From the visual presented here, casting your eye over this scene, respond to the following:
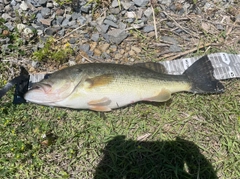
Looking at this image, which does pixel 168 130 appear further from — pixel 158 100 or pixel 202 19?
pixel 202 19

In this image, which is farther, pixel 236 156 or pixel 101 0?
pixel 101 0

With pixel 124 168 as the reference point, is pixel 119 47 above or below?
above

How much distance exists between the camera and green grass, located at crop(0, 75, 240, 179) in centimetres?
380

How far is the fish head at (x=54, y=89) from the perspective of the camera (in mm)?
3785

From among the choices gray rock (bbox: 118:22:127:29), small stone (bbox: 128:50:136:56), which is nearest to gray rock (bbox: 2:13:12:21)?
gray rock (bbox: 118:22:127:29)

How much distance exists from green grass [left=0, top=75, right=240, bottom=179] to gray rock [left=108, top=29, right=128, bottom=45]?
4.54ft

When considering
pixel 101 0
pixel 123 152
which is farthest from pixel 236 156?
pixel 101 0

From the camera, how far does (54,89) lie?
3.79 metres

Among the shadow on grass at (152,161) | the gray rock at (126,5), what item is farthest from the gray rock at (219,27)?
the shadow on grass at (152,161)

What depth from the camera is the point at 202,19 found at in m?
5.37

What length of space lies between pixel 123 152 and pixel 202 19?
306 centimetres

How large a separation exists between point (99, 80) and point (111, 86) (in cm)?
19

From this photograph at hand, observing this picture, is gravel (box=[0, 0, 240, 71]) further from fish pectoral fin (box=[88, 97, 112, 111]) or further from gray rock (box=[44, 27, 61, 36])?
fish pectoral fin (box=[88, 97, 112, 111])

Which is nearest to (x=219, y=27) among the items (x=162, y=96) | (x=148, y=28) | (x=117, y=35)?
(x=148, y=28)
